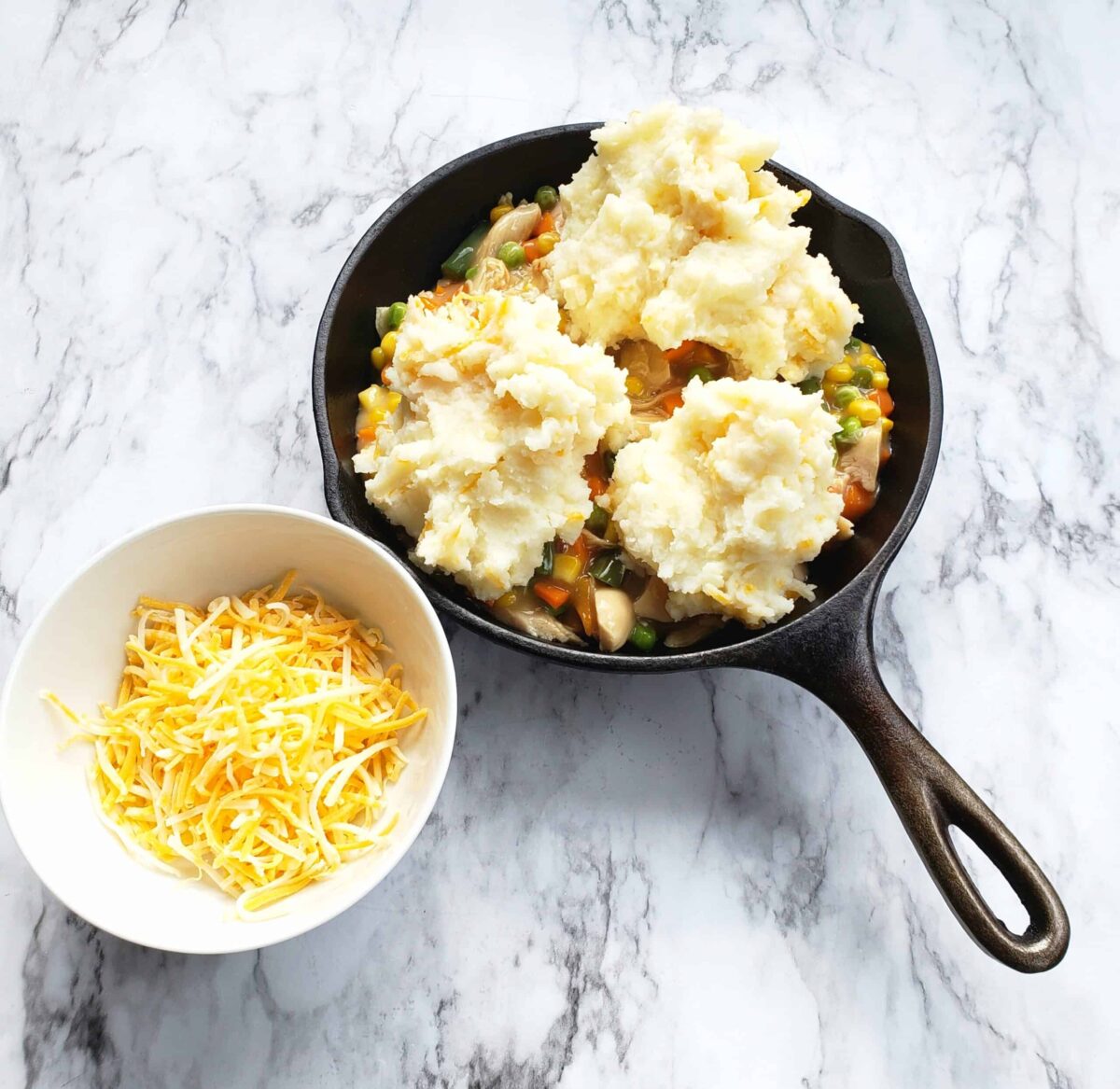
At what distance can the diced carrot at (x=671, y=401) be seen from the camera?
3.30m

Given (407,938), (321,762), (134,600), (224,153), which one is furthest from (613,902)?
(224,153)

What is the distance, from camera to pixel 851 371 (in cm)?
336

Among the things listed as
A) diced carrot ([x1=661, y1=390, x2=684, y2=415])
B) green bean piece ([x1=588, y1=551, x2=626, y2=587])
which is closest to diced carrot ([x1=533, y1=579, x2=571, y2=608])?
green bean piece ([x1=588, y1=551, x2=626, y2=587])

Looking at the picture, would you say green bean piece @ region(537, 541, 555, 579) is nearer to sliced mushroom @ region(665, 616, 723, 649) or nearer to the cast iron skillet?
the cast iron skillet

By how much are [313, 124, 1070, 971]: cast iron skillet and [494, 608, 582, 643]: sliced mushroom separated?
0.20 feet

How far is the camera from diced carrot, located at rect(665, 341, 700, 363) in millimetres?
3291

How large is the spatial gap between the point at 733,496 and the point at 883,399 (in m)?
0.75

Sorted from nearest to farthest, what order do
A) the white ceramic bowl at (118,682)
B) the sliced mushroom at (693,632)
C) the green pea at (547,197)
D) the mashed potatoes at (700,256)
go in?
the white ceramic bowl at (118,682), the mashed potatoes at (700,256), the sliced mushroom at (693,632), the green pea at (547,197)

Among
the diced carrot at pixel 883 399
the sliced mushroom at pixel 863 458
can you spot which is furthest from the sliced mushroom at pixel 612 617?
the diced carrot at pixel 883 399

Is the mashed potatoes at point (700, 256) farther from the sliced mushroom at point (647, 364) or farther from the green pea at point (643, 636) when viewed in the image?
the green pea at point (643, 636)

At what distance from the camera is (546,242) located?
3398mm

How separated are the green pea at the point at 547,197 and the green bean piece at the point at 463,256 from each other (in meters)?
0.19

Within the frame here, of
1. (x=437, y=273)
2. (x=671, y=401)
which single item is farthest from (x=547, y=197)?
(x=671, y=401)

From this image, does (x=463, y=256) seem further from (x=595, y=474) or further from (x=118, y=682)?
(x=118, y=682)
